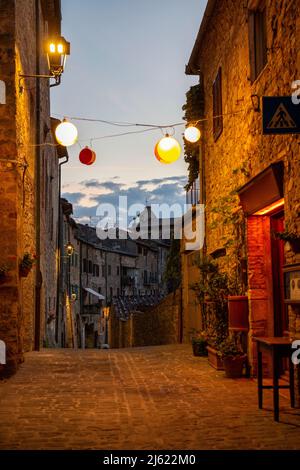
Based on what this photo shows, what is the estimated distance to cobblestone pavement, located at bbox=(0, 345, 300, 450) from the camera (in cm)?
488

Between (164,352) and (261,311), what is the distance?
478 centimetres

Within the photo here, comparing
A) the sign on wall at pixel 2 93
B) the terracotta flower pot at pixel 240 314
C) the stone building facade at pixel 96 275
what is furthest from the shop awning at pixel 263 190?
the stone building facade at pixel 96 275

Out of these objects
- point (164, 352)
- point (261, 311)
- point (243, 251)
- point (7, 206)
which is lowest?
point (164, 352)

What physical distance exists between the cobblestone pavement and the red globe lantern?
12.5 ft

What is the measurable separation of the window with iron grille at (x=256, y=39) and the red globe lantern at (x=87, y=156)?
3.37m

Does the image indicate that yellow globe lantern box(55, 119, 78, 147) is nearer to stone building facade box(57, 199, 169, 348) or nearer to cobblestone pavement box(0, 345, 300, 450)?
cobblestone pavement box(0, 345, 300, 450)

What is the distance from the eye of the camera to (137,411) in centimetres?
621

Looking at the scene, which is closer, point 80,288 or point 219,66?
point 219,66

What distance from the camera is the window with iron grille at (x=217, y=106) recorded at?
36.5 ft

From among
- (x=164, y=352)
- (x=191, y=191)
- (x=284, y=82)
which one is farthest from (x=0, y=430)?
(x=191, y=191)

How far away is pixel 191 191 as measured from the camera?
50.2ft

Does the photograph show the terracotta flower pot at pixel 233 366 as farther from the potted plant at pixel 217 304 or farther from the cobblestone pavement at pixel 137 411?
Answer: the potted plant at pixel 217 304
